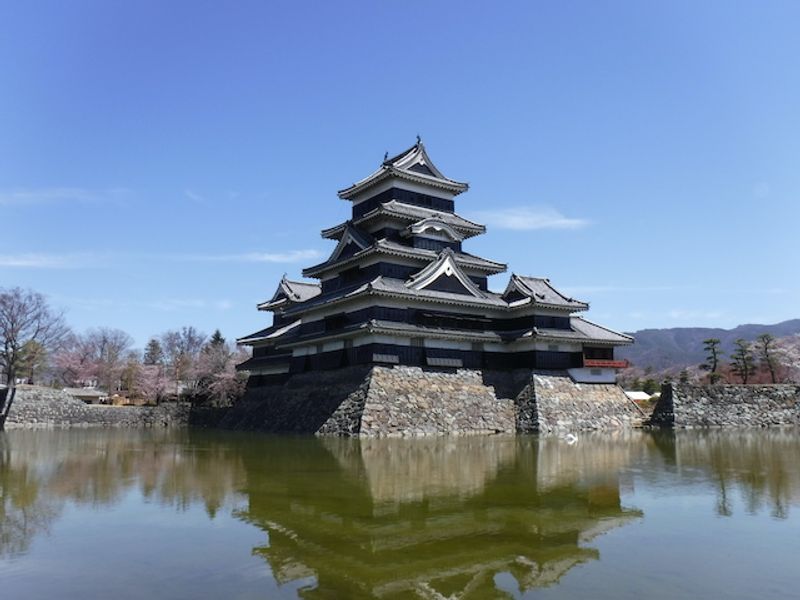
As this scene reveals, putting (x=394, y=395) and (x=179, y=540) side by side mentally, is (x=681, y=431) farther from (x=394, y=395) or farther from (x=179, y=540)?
(x=179, y=540)

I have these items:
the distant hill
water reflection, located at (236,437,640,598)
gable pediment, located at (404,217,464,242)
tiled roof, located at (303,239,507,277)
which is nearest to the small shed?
tiled roof, located at (303,239,507,277)

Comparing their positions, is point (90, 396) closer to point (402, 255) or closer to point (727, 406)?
point (402, 255)

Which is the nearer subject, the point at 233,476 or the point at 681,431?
the point at 233,476

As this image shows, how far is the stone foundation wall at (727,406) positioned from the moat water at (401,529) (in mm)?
17410

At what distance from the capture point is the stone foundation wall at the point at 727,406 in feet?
113

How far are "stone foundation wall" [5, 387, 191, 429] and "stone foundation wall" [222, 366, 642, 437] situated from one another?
11.8 meters

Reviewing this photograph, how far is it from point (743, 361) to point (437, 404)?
3325 centimetres

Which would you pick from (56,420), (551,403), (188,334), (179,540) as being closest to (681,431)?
(551,403)

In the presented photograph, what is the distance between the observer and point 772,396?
36.5 meters

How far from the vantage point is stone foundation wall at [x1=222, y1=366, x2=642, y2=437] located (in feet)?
90.4

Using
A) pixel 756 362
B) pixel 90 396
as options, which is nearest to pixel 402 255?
pixel 90 396

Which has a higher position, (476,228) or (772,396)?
(476,228)

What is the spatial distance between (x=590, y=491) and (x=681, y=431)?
22.8 metres

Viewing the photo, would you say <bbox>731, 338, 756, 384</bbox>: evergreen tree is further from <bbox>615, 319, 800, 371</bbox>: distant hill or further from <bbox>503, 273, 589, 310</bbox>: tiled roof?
<bbox>615, 319, 800, 371</bbox>: distant hill
